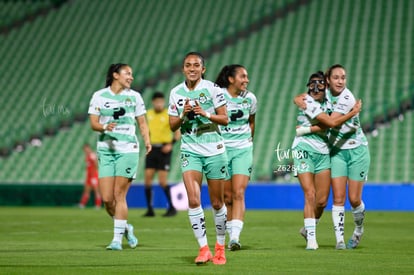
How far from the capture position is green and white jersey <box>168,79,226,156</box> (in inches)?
428

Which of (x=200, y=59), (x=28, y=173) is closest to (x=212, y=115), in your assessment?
(x=200, y=59)

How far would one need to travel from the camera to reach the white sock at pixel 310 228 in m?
12.8

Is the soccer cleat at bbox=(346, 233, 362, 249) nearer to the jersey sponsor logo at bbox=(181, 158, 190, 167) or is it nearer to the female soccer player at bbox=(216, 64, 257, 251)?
the female soccer player at bbox=(216, 64, 257, 251)

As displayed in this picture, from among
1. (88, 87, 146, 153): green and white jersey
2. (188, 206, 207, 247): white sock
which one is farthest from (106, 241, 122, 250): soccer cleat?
(188, 206, 207, 247): white sock

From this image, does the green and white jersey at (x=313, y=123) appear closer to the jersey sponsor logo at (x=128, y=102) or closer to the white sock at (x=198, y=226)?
the jersey sponsor logo at (x=128, y=102)

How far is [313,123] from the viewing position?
13.0m

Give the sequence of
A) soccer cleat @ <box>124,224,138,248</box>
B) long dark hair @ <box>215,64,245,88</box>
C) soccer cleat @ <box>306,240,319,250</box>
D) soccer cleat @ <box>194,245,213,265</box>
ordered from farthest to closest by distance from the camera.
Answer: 1. soccer cleat @ <box>124,224,138,248</box>
2. long dark hair @ <box>215,64,245,88</box>
3. soccer cleat @ <box>306,240,319,250</box>
4. soccer cleat @ <box>194,245,213,265</box>

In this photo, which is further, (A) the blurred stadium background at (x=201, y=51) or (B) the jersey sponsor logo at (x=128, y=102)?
(A) the blurred stadium background at (x=201, y=51)

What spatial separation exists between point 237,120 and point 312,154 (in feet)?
3.66

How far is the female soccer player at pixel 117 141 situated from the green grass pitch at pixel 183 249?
2.08 ft

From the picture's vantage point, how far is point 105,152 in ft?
43.1

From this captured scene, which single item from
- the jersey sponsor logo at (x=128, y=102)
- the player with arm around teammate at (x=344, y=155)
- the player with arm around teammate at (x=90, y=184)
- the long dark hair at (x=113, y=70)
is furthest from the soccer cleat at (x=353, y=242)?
the player with arm around teammate at (x=90, y=184)

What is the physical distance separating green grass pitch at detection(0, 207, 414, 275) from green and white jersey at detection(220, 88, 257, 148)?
144 cm

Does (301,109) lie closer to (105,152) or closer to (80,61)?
(105,152)
